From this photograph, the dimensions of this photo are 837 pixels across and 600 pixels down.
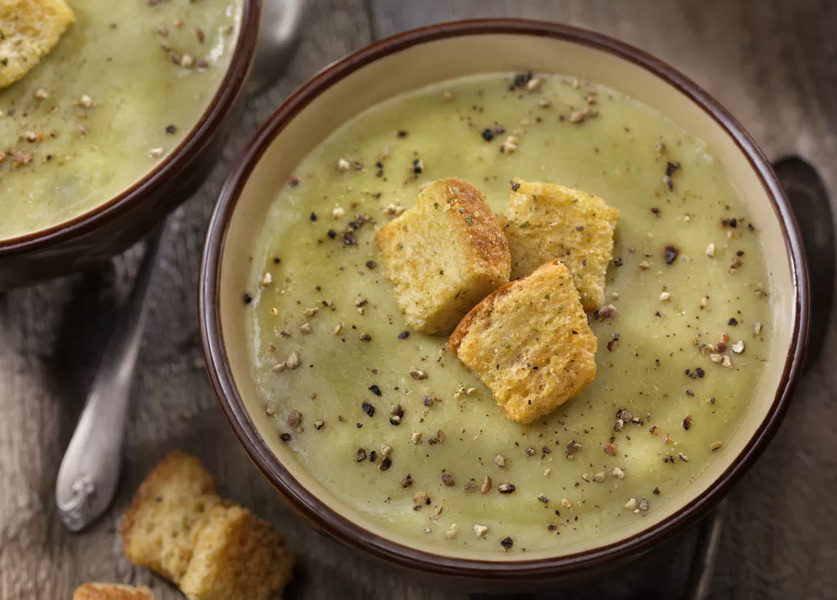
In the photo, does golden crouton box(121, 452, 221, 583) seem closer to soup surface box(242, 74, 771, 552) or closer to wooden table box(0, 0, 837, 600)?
wooden table box(0, 0, 837, 600)

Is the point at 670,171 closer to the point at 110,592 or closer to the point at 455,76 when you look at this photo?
the point at 455,76

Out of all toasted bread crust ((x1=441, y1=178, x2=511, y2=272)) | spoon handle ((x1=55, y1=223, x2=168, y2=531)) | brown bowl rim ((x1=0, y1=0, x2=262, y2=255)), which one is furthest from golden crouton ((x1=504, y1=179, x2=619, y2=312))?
spoon handle ((x1=55, y1=223, x2=168, y2=531))

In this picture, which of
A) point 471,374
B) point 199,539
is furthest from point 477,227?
point 199,539

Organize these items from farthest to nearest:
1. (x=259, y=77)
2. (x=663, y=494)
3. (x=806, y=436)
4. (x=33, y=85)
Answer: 1. (x=259, y=77)
2. (x=806, y=436)
3. (x=33, y=85)
4. (x=663, y=494)

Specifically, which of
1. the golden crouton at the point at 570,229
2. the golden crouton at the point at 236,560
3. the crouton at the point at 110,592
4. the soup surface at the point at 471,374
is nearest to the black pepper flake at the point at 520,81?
the soup surface at the point at 471,374

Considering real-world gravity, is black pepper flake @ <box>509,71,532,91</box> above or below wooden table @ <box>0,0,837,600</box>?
above

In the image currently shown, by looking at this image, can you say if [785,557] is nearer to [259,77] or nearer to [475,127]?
[475,127]

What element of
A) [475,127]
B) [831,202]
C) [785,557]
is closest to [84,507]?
[475,127]

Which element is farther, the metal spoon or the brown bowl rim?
the metal spoon
